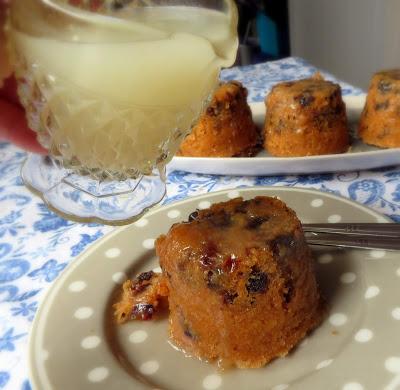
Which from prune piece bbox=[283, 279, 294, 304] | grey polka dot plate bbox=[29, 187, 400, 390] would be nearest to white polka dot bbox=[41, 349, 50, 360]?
grey polka dot plate bbox=[29, 187, 400, 390]

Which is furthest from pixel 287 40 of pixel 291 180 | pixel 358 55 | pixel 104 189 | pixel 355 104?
pixel 104 189

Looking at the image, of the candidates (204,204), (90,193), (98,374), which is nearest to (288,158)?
(204,204)

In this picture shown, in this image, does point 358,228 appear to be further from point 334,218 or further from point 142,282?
point 142,282

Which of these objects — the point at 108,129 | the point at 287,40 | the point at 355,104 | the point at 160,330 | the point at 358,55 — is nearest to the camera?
the point at 108,129

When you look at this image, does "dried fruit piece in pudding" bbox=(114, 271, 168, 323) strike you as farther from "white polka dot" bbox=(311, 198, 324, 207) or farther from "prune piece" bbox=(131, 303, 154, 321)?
"white polka dot" bbox=(311, 198, 324, 207)

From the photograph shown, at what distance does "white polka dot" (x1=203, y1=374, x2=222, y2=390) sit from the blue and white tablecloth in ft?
0.84

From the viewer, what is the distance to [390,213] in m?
1.10

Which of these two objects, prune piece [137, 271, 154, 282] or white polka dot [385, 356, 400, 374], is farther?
prune piece [137, 271, 154, 282]

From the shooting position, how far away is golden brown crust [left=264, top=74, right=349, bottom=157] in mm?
1334

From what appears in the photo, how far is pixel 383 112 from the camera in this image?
4.42ft

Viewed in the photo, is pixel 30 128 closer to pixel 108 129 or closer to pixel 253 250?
pixel 108 129

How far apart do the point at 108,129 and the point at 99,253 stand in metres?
0.31

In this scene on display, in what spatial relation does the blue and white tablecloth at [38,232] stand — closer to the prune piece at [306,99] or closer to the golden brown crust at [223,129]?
the golden brown crust at [223,129]

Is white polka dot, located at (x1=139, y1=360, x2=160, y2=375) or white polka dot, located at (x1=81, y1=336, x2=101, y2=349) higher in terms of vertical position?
white polka dot, located at (x1=81, y1=336, x2=101, y2=349)
